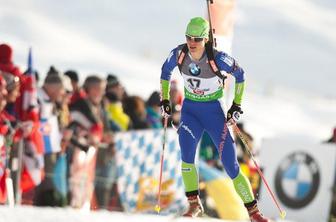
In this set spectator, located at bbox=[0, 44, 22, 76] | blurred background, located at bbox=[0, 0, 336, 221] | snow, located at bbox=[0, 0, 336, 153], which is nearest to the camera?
spectator, located at bbox=[0, 44, 22, 76]

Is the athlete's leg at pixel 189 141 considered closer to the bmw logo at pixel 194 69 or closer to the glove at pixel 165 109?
the glove at pixel 165 109

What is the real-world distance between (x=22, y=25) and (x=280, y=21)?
808 inches

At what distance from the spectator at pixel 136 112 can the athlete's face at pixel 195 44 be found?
4.00m

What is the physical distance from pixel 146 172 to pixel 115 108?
955 mm

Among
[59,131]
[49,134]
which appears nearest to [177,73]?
[59,131]

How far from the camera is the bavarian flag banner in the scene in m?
11.5

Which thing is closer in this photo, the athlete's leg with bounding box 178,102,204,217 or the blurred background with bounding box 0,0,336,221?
the athlete's leg with bounding box 178,102,204,217

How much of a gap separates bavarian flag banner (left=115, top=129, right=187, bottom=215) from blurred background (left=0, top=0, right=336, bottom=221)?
0.03 m

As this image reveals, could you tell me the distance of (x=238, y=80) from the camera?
8.42 m

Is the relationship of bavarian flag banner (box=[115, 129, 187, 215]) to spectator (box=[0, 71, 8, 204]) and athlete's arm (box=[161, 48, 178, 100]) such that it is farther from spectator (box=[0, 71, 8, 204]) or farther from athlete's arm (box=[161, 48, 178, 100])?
athlete's arm (box=[161, 48, 178, 100])

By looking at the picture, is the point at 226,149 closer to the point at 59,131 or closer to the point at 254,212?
the point at 254,212

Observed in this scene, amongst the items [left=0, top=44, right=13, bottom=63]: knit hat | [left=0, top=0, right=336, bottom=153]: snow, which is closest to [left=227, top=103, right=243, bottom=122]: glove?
[left=0, top=44, right=13, bottom=63]: knit hat

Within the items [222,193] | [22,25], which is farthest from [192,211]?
[22,25]

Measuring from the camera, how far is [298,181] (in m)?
13.1
